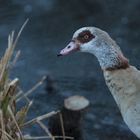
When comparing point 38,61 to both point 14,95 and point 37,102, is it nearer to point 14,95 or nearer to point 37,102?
point 37,102

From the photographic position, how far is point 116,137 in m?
7.42

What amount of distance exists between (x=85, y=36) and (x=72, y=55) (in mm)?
4099

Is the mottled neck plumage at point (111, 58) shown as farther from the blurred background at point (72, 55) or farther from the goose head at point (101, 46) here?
the blurred background at point (72, 55)

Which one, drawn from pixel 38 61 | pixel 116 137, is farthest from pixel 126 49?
pixel 116 137

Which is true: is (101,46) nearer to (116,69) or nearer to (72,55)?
(116,69)

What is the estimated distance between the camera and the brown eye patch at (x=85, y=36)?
486 centimetres

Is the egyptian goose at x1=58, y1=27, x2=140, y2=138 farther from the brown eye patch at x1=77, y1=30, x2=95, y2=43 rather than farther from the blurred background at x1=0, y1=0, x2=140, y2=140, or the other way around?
the blurred background at x1=0, y1=0, x2=140, y2=140

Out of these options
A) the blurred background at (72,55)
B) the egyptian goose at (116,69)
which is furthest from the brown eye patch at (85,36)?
the blurred background at (72,55)

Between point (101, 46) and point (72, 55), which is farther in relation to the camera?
point (72, 55)

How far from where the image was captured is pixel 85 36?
4.89 meters

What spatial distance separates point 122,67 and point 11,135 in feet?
2.91

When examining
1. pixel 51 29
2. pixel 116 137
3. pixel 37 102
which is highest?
pixel 51 29

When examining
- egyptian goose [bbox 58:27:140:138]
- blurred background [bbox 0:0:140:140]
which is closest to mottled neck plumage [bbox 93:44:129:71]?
egyptian goose [bbox 58:27:140:138]

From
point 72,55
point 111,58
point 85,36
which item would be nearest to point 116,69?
point 111,58
